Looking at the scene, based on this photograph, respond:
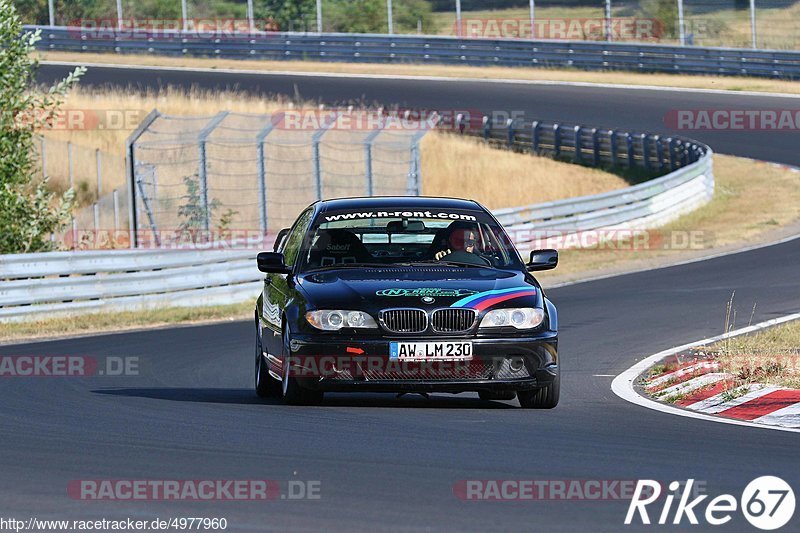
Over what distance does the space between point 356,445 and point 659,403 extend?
3191 millimetres

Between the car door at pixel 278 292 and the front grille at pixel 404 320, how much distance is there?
3.11 feet

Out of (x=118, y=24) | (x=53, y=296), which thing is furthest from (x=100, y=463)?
(x=118, y=24)

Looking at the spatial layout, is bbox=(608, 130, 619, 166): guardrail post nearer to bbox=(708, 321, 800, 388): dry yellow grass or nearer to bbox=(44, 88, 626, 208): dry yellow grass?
bbox=(44, 88, 626, 208): dry yellow grass

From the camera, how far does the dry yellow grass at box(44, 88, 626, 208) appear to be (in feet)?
109

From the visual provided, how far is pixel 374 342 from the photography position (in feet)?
31.6

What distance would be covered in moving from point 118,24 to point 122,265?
36.2m

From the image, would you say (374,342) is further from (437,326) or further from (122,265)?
(122,265)

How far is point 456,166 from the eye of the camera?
34.9m

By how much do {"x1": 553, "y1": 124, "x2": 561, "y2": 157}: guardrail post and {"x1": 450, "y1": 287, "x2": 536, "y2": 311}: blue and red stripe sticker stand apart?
2811 cm

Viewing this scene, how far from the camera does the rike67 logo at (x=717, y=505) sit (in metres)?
6.17
